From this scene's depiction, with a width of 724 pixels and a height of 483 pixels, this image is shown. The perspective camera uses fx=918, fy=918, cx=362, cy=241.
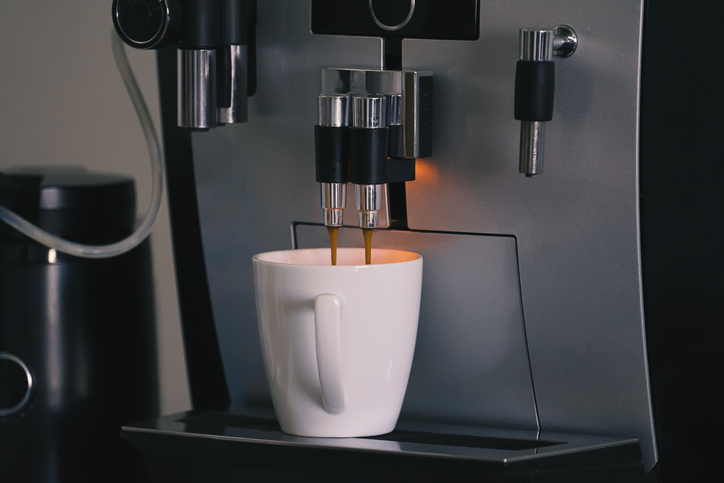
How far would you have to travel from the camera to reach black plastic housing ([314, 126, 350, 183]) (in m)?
0.50

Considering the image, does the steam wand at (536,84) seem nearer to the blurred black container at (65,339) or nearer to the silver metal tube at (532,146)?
the silver metal tube at (532,146)

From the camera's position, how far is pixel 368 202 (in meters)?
0.51

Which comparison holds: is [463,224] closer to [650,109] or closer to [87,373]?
[650,109]

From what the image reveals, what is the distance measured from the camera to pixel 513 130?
514mm

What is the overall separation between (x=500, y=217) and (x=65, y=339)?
31cm

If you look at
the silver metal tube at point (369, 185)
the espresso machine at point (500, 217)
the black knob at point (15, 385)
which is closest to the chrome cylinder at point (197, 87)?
the espresso machine at point (500, 217)

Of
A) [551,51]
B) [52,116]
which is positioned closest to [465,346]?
[551,51]

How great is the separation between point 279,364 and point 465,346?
113 mm

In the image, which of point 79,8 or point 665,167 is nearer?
point 665,167

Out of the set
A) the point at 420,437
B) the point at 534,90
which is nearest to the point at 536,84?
the point at 534,90

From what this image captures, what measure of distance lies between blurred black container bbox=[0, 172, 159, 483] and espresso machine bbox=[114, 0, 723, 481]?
103mm

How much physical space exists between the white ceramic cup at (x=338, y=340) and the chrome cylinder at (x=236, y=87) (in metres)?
0.11

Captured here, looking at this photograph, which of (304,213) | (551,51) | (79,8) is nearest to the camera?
(551,51)

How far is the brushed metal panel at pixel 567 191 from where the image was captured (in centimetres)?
49
